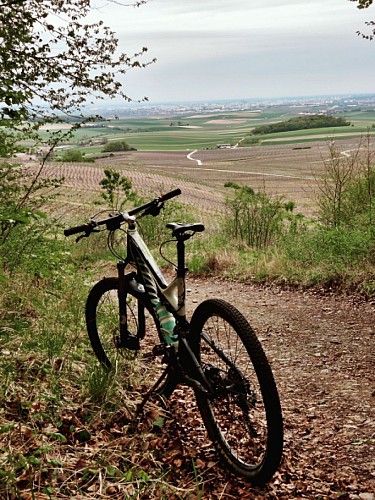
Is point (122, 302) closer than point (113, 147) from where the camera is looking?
Yes

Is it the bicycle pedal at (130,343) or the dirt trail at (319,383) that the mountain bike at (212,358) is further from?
the dirt trail at (319,383)

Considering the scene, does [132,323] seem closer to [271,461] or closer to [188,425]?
[188,425]

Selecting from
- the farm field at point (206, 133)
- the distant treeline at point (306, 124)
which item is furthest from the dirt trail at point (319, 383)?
the distant treeline at point (306, 124)

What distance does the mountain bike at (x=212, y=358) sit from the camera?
2.81m

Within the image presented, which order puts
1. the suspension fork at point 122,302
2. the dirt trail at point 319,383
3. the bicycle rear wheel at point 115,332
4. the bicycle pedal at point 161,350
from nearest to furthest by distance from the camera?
the dirt trail at point 319,383 < the bicycle pedal at point 161,350 < the suspension fork at point 122,302 < the bicycle rear wheel at point 115,332

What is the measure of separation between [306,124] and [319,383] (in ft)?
342

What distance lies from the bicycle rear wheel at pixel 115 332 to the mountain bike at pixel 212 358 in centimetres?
2

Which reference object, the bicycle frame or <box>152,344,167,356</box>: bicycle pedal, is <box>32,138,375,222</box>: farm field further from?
<box>152,344,167,356</box>: bicycle pedal

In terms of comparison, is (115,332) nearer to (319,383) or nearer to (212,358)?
(212,358)

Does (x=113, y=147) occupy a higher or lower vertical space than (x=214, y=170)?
higher

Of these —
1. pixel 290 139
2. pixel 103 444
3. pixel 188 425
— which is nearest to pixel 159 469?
pixel 103 444

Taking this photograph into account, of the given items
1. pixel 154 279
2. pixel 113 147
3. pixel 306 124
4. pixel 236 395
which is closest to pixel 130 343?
pixel 154 279

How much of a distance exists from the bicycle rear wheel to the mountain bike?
24 millimetres

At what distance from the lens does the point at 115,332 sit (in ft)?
13.8
